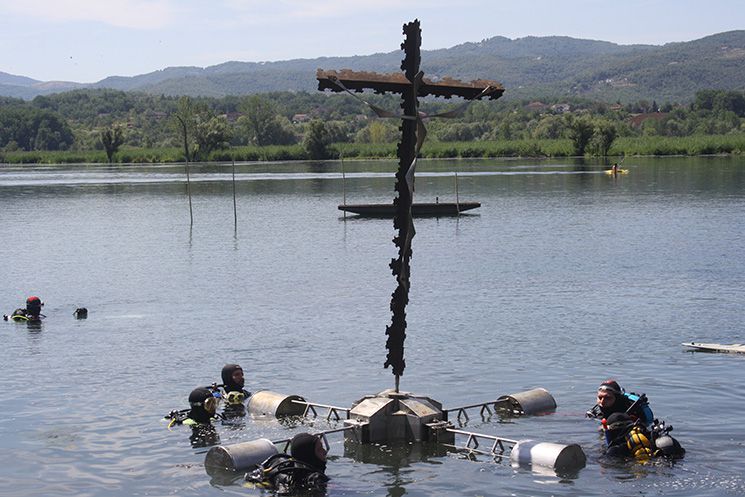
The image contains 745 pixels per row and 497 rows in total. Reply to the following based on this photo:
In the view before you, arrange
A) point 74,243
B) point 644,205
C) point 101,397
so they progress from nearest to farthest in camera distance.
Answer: point 101,397 < point 74,243 < point 644,205

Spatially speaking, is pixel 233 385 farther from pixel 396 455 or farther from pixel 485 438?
pixel 485 438

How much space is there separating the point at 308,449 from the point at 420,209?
197 feet

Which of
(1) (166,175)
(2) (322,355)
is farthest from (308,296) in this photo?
(1) (166,175)

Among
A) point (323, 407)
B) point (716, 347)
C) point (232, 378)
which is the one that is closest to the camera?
point (323, 407)

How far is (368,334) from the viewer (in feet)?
111

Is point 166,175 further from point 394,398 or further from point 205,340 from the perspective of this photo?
point 394,398

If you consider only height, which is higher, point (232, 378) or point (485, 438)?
point (232, 378)

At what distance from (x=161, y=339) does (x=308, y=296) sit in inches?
370

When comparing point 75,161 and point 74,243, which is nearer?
point 74,243

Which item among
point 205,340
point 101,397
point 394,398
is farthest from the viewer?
point 205,340

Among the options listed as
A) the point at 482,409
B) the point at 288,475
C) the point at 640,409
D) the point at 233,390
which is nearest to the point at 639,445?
the point at 640,409

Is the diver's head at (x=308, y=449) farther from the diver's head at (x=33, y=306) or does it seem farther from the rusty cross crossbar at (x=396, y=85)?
the diver's head at (x=33, y=306)

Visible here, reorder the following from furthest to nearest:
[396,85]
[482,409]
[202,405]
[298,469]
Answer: [202,405]
[482,409]
[396,85]
[298,469]

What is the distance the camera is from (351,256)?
56844 millimetres
